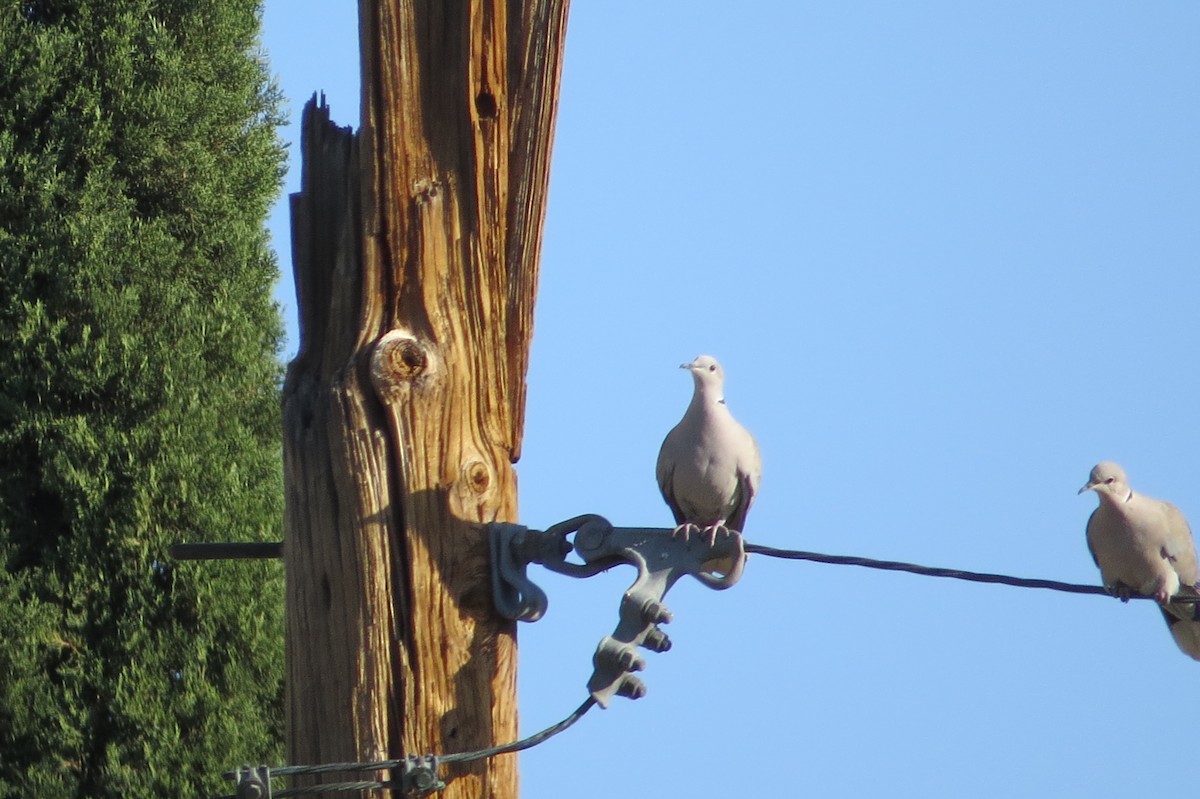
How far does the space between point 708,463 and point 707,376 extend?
1.23ft

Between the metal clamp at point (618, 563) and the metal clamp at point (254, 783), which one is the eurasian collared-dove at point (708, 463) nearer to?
the metal clamp at point (618, 563)

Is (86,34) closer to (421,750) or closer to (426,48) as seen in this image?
(426,48)

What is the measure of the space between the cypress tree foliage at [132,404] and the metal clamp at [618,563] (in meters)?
3.38

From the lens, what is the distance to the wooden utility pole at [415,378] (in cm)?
356

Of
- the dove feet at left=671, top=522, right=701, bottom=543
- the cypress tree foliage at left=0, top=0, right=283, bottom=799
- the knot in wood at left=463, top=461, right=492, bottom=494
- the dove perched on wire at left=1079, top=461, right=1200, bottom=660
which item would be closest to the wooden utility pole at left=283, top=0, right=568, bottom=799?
the knot in wood at left=463, top=461, right=492, bottom=494

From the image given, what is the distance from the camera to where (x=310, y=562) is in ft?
11.9

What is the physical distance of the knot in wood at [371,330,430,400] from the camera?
3646 millimetres

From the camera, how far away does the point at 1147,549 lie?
6.02 m

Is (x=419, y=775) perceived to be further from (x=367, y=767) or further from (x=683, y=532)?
(x=683, y=532)

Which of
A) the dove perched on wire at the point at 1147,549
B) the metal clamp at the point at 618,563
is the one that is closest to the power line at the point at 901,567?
the metal clamp at the point at 618,563

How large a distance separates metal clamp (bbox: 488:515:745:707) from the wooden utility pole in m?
0.07

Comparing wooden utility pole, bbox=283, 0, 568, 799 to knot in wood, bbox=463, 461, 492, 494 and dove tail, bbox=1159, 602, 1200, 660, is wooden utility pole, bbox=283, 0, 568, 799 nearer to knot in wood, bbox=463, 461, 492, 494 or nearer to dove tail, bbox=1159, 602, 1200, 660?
knot in wood, bbox=463, 461, 492, 494

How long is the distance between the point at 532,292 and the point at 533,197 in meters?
0.24

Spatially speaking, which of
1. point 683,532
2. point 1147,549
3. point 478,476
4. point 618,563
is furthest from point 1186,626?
point 478,476
